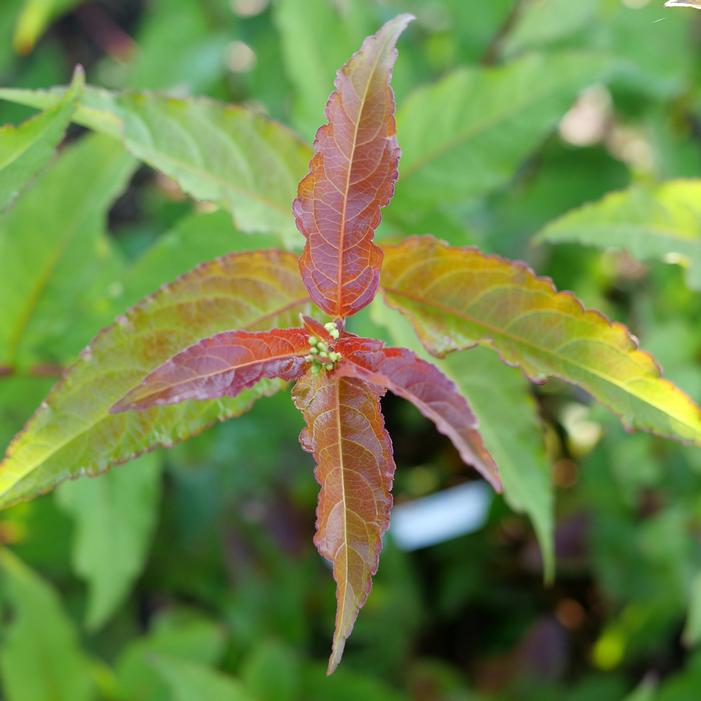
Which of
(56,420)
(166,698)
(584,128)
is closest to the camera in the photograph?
(56,420)

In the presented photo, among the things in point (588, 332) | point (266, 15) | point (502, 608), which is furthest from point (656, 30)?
point (502, 608)

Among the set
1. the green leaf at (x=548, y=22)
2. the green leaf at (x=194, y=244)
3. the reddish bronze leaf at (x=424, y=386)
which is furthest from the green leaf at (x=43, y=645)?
the green leaf at (x=548, y=22)

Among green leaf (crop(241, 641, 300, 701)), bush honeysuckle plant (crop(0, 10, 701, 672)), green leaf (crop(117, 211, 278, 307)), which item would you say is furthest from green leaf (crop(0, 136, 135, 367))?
green leaf (crop(241, 641, 300, 701))

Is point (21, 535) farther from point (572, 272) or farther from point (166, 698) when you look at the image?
point (572, 272)

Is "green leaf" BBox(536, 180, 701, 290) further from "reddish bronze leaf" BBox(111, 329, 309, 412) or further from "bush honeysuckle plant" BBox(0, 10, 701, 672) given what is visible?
"reddish bronze leaf" BBox(111, 329, 309, 412)

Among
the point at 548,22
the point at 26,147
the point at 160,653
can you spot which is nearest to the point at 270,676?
the point at 160,653

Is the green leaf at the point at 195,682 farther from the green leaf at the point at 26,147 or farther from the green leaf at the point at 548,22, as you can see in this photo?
the green leaf at the point at 548,22
